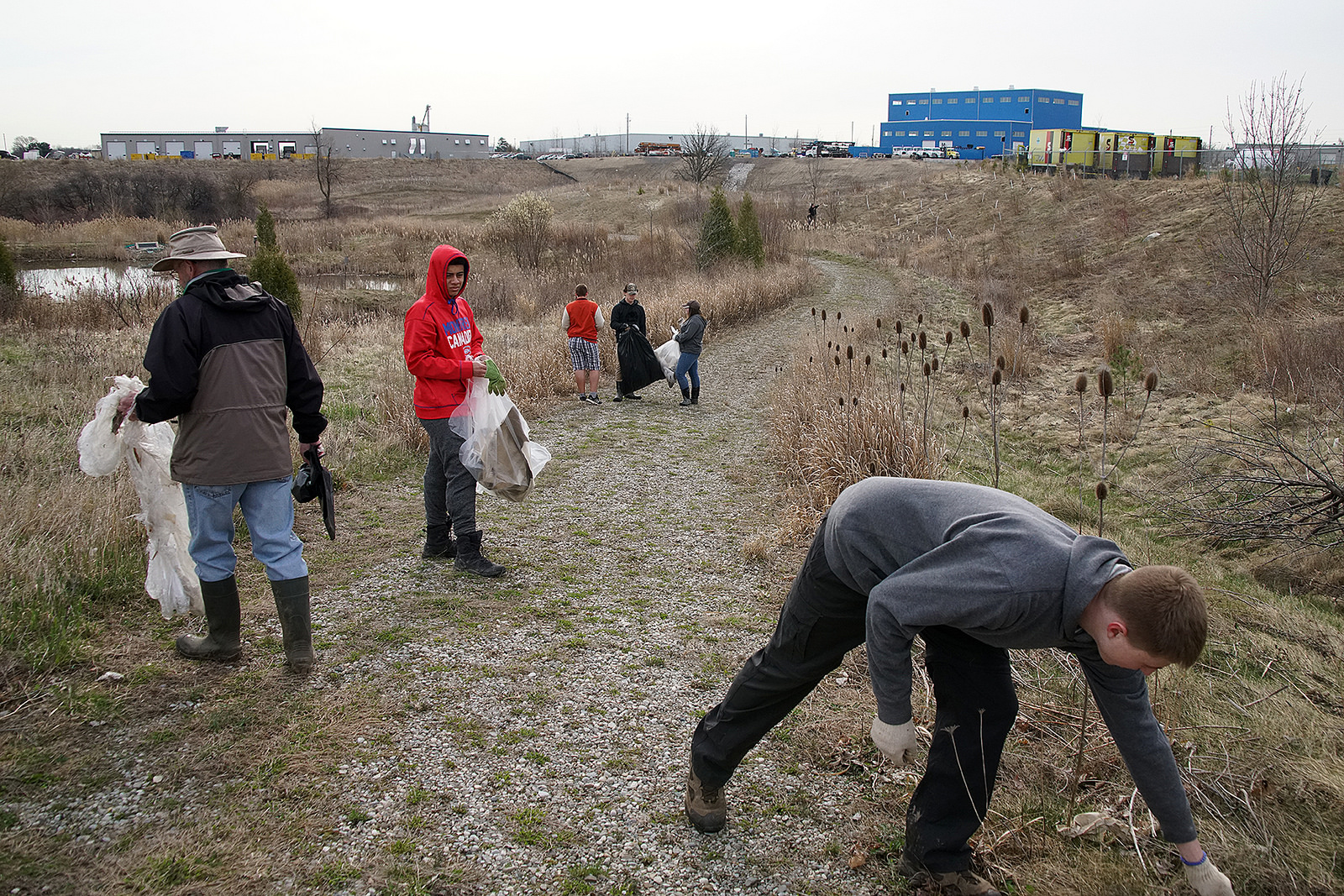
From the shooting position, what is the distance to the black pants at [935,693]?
242 centimetres

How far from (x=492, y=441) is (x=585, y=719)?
2.04 metres

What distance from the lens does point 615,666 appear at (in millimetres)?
4332

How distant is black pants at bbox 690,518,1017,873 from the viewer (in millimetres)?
2420

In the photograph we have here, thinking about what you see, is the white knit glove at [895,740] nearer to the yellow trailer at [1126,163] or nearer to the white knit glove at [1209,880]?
the white knit glove at [1209,880]

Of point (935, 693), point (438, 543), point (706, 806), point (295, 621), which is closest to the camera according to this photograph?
point (935, 693)

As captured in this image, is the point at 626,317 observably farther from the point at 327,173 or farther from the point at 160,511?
the point at 327,173

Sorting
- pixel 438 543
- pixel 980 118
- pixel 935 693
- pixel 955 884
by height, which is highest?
pixel 980 118

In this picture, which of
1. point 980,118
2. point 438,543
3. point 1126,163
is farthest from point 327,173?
point 980,118

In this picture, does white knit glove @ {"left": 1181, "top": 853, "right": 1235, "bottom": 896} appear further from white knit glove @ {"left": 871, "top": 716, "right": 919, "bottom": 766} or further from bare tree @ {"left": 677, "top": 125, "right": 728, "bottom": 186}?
bare tree @ {"left": 677, "top": 125, "right": 728, "bottom": 186}

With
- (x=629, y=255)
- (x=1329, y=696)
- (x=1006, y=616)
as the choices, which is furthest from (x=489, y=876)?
(x=629, y=255)

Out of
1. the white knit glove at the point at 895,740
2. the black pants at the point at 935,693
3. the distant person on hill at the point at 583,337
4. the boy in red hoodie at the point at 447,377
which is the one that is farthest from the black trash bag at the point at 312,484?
the distant person on hill at the point at 583,337

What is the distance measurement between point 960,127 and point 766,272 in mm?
63436

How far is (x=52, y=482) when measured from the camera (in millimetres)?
5629

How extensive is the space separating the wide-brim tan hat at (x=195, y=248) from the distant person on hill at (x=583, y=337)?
24.6 ft
